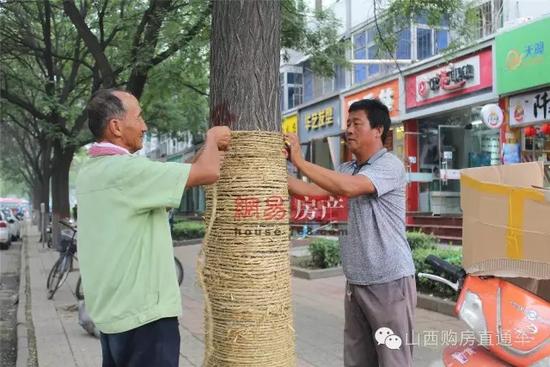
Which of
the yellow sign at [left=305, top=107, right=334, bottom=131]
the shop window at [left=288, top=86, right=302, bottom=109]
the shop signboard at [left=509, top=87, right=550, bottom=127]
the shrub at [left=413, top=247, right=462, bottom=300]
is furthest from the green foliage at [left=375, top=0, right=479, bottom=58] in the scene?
the shop window at [left=288, top=86, right=302, bottom=109]

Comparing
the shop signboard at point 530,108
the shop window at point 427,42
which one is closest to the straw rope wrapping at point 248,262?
the shop signboard at point 530,108

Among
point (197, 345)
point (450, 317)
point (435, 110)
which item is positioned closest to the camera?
point (197, 345)

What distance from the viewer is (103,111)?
2.21m

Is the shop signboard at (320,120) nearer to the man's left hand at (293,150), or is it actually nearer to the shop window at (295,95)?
the shop window at (295,95)

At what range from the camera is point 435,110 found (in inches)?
569

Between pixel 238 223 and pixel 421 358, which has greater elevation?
pixel 238 223

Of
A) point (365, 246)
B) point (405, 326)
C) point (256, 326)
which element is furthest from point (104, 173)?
point (405, 326)

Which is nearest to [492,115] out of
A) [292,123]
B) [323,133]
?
[323,133]

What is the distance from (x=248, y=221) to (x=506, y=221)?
105 centimetres

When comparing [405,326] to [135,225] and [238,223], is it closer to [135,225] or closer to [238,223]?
[238,223]

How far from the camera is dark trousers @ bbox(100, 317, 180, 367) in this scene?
7.06ft

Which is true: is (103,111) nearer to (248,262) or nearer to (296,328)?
(248,262)

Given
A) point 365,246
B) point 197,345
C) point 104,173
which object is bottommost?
point 197,345

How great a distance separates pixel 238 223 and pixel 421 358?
10.4 ft
